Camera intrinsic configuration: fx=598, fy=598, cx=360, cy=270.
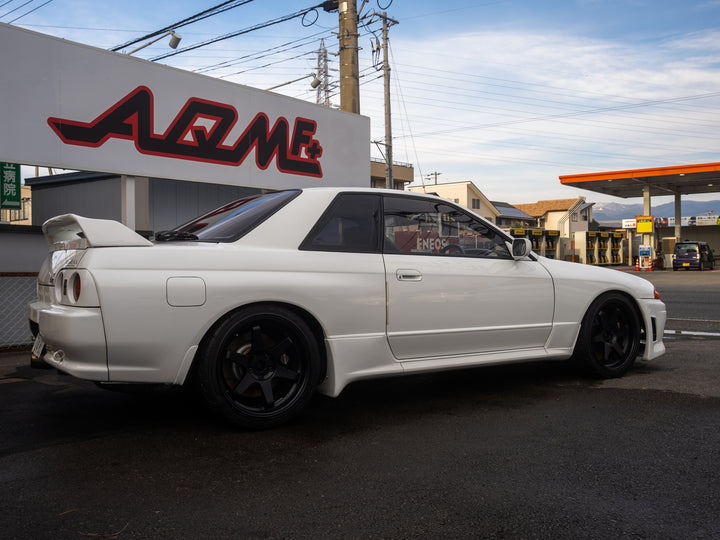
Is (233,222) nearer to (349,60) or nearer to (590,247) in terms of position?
(349,60)

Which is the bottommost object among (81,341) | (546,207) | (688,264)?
(688,264)

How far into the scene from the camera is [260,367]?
3.39 m

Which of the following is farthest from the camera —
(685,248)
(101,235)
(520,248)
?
(685,248)

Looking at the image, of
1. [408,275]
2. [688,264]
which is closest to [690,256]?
[688,264]

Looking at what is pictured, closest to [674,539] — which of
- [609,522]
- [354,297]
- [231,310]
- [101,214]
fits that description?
[609,522]

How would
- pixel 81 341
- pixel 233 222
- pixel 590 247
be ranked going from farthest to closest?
pixel 590 247 → pixel 233 222 → pixel 81 341

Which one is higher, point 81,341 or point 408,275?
point 408,275

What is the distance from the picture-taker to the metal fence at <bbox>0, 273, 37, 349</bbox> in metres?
6.59

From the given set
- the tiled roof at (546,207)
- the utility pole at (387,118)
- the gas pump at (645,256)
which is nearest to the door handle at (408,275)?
the utility pole at (387,118)

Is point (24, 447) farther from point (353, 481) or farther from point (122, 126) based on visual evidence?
point (122, 126)

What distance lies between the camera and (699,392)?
4332 mm

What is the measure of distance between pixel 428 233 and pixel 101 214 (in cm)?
977

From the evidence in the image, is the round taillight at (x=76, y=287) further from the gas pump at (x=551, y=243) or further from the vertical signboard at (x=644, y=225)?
the gas pump at (x=551, y=243)

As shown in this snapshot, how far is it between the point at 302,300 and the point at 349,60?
11.0 m
